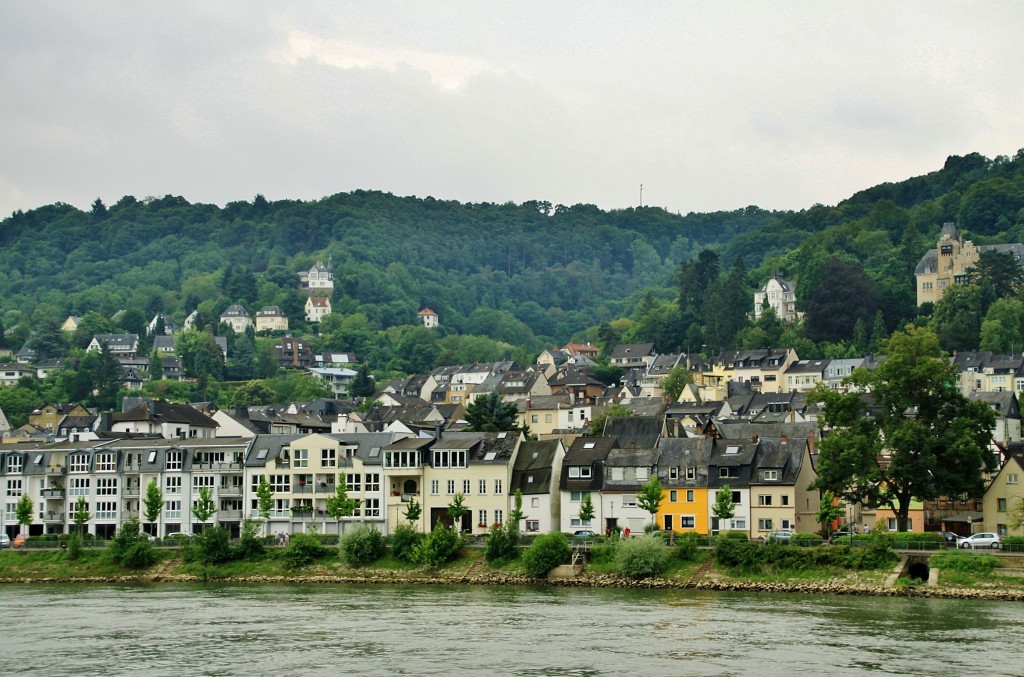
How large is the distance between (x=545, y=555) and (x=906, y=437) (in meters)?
18.3

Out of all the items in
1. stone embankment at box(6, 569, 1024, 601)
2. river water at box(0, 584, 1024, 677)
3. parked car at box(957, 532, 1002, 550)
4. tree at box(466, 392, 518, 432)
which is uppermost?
tree at box(466, 392, 518, 432)

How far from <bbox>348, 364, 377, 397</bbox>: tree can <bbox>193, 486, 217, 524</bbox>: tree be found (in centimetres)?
9535

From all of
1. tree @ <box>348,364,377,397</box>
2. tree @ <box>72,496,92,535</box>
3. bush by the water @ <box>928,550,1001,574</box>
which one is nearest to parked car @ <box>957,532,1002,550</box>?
bush by the water @ <box>928,550,1001,574</box>

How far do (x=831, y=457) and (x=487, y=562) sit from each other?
17044mm

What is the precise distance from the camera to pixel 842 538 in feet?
226

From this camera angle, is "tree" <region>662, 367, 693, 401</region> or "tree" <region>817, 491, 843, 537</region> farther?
"tree" <region>662, 367, 693, 401</region>

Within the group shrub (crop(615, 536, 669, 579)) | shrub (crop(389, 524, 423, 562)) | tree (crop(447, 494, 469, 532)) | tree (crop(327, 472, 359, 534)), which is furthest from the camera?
tree (crop(327, 472, 359, 534))

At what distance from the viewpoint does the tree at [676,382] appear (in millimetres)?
139312

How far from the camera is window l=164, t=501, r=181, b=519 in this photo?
87.1 meters

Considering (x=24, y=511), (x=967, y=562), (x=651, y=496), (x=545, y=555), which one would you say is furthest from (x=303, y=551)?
(x=967, y=562)

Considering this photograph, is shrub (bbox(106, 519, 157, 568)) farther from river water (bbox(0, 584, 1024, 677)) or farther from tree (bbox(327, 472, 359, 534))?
tree (bbox(327, 472, 359, 534))

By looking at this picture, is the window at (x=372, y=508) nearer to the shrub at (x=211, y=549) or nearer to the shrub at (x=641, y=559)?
the shrub at (x=211, y=549)

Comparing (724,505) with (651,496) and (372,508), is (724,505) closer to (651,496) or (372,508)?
(651,496)

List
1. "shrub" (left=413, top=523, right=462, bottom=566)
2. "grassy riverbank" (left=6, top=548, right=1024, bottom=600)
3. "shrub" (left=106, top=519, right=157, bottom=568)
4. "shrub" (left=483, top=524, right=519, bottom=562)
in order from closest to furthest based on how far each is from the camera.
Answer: "grassy riverbank" (left=6, top=548, right=1024, bottom=600) < "shrub" (left=483, top=524, right=519, bottom=562) < "shrub" (left=413, top=523, right=462, bottom=566) < "shrub" (left=106, top=519, right=157, bottom=568)
